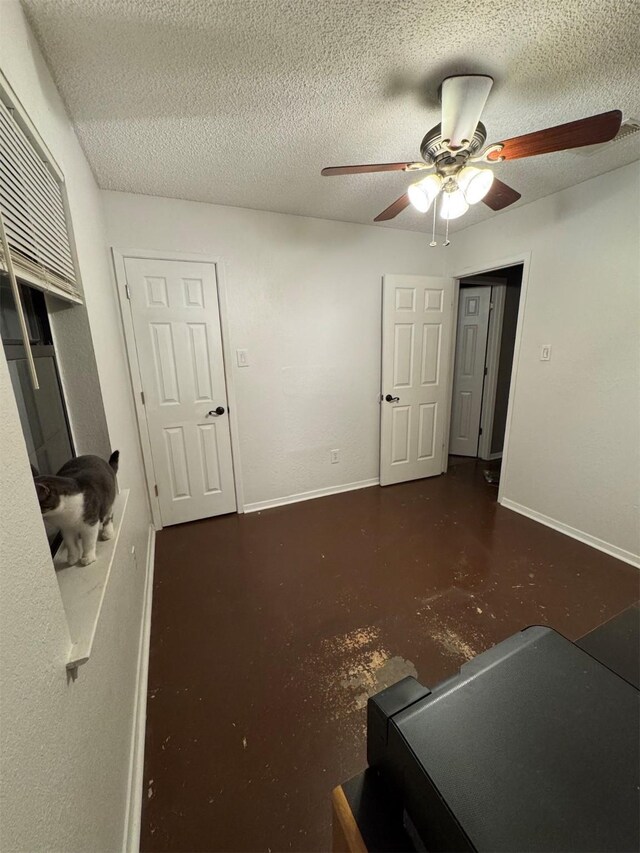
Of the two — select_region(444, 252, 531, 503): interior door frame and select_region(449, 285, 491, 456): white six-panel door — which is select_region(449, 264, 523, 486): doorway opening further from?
select_region(444, 252, 531, 503): interior door frame

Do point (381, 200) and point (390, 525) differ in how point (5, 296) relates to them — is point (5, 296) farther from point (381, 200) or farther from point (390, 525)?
point (390, 525)

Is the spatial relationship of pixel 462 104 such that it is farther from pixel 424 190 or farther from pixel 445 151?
pixel 424 190

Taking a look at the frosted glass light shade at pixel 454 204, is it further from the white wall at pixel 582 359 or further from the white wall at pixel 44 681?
the white wall at pixel 44 681

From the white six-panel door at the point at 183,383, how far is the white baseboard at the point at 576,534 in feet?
7.95

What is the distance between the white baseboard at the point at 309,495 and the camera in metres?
2.87

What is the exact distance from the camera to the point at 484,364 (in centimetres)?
373

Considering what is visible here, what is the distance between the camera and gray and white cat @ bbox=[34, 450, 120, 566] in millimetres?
827

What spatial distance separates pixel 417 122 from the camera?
152 cm

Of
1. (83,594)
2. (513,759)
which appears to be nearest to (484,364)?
(513,759)

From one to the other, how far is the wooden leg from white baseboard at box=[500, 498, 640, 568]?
8.09ft

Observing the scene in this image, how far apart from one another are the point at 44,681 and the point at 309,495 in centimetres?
254

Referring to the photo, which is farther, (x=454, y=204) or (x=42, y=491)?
(x=454, y=204)

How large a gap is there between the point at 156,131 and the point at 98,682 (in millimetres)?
2199

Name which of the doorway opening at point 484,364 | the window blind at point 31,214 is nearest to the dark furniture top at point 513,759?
the window blind at point 31,214
